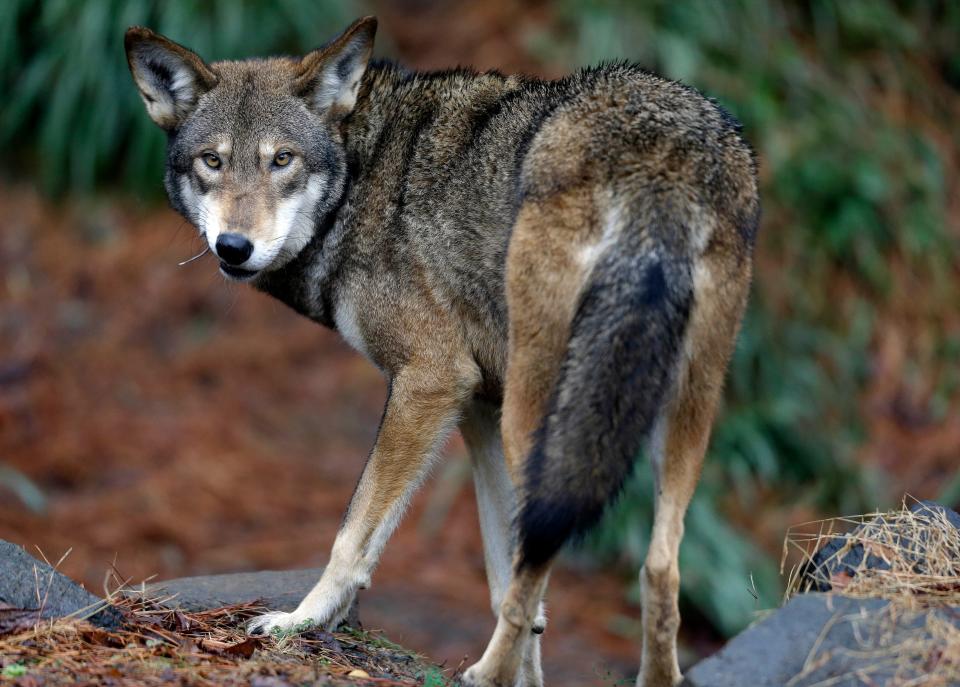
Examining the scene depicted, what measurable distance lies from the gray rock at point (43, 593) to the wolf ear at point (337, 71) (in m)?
2.05

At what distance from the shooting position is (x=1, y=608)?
153 inches

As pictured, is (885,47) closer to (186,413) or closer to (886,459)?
(886,459)

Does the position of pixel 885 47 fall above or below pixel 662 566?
above

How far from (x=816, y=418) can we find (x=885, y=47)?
3325 mm

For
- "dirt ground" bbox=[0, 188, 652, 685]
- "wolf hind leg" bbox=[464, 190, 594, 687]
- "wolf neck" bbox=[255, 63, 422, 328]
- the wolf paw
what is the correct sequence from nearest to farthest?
"wolf hind leg" bbox=[464, 190, 594, 687]
the wolf paw
"wolf neck" bbox=[255, 63, 422, 328]
"dirt ground" bbox=[0, 188, 652, 685]

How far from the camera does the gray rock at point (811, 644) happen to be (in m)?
3.26

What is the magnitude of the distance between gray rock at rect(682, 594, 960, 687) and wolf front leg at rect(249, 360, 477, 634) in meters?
1.49

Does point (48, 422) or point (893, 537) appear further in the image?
point (48, 422)

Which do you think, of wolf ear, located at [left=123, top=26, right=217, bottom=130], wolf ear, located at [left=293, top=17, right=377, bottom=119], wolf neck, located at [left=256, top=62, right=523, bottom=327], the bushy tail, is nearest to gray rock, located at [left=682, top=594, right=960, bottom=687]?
the bushy tail

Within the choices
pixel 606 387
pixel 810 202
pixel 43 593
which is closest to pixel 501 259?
pixel 606 387

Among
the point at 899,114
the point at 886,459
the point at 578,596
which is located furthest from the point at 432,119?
the point at 899,114

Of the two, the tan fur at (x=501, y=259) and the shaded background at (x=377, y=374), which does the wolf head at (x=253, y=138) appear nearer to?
the tan fur at (x=501, y=259)

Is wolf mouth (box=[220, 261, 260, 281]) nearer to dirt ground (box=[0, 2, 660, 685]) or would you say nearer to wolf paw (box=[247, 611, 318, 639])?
wolf paw (box=[247, 611, 318, 639])

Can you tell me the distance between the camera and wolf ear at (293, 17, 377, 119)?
485cm
